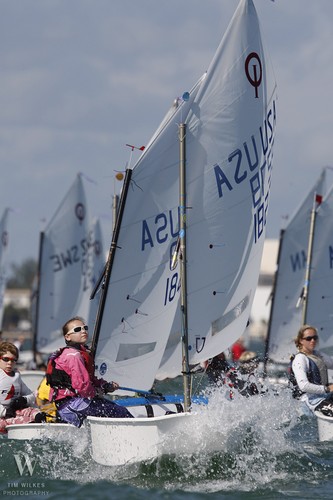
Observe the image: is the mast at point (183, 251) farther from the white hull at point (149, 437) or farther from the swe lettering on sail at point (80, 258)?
the swe lettering on sail at point (80, 258)

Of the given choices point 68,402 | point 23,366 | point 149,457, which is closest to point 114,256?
point 68,402

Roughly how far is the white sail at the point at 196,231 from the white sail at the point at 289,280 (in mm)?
11809

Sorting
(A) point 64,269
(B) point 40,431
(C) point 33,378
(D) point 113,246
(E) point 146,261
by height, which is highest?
(A) point 64,269

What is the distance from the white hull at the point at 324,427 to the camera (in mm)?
10570

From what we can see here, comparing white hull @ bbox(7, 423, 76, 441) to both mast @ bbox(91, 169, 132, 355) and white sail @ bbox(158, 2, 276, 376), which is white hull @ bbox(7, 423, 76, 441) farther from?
white sail @ bbox(158, 2, 276, 376)

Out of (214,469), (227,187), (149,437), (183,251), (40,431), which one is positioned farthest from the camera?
(227,187)

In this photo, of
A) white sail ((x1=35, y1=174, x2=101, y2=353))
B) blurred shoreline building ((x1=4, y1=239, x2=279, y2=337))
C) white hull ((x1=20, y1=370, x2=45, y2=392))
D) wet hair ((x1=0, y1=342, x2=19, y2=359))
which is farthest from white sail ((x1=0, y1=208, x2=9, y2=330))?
blurred shoreline building ((x1=4, y1=239, x2=279, y2=337))

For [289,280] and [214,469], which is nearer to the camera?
[214,469]

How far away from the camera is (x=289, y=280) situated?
2273cm

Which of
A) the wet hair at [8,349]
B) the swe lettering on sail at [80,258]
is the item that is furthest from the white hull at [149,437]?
the swe lettering on sail at [80,258]

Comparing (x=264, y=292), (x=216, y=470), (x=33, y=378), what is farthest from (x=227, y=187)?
(x=264, y=292)

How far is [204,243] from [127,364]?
145cm

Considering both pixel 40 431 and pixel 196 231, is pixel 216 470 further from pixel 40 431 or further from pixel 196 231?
pixel 196 231

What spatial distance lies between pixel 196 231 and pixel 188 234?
0.30 ft
